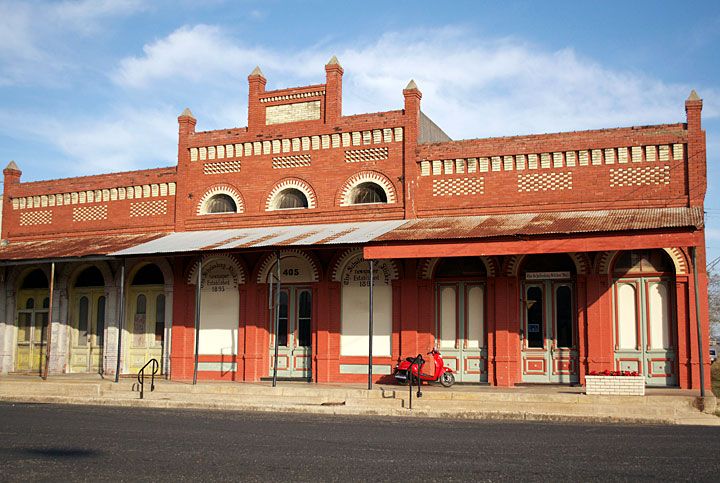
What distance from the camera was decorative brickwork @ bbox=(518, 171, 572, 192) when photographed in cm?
1998

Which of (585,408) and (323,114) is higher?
(323,114)

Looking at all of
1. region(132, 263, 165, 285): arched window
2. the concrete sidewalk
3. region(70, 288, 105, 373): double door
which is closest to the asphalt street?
the concrete sidewalk

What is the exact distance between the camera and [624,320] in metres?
19.0

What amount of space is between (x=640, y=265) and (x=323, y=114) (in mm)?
9252

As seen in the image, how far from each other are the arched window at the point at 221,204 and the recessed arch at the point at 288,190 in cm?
124

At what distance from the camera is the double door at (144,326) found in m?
24.1

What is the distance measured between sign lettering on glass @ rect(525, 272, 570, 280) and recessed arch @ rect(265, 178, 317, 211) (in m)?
6.12

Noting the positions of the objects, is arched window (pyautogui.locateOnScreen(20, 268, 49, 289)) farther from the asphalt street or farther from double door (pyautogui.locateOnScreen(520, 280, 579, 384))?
double door (pyautogui.locateOnScreen(520, 280, 579, 384))

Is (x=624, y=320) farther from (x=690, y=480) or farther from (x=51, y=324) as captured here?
(x=51, y=324)

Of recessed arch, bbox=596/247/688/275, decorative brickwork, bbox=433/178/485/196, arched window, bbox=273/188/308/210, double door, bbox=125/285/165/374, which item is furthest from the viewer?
double door, bbox=125/285/165/374

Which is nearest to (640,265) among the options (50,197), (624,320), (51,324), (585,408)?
(624,320)

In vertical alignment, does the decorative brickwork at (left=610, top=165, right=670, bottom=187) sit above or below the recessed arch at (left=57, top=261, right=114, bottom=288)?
above

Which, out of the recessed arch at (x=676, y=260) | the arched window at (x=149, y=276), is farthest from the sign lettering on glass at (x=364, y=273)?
the arched window at (x=149, y=276)

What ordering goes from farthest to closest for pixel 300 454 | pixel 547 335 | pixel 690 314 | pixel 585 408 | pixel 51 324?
1. pixel 51 324
2. pixel 547 335
3. pixel 690 314
4. pixel 585 408
5. pixel 300 454
